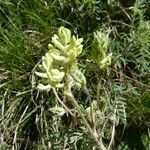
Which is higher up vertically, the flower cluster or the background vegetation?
the flower cluster

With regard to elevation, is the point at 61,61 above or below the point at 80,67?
above

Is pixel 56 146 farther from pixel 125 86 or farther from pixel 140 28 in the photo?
pixel 140 28

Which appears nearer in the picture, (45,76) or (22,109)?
(45,76)

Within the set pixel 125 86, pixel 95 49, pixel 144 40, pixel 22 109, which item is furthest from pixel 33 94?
pixel 95 49

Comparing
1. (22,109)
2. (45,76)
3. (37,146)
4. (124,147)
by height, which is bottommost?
(124,147)

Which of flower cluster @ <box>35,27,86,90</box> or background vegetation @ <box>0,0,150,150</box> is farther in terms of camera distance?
background vegetation @ <box>0,0,150,150</box>

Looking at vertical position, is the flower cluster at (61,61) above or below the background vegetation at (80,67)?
above

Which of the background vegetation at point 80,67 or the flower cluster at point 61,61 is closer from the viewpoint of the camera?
the flower cluster at point 61,61

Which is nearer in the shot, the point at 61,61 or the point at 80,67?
the point at 61,61
